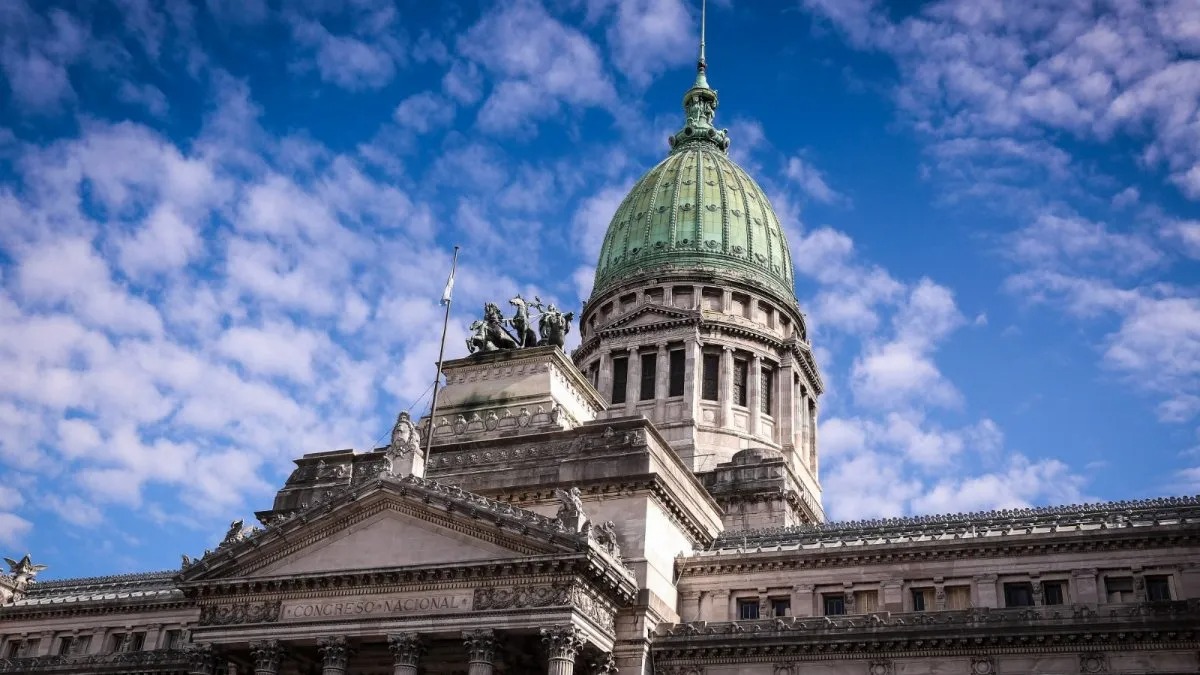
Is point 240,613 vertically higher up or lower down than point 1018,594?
lower down

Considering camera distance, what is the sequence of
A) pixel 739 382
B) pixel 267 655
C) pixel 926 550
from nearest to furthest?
pixel 267 655 < pixel 926 550 < pixel 739 382

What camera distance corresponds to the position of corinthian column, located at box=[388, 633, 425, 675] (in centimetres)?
4253

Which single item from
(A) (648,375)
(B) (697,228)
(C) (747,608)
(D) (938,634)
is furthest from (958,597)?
(B) (697,228)

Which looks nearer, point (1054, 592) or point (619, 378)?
point (1054, 592)

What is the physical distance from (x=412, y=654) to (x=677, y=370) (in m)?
38.3

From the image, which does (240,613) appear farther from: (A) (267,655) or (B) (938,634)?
Answer: (B) (938,634)

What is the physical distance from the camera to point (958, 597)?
46.1m

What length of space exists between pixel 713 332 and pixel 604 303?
30.9ft

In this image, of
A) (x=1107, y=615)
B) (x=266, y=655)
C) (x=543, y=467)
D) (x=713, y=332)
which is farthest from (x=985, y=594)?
(x=713, y=332)

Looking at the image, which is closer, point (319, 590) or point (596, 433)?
point (319, 590)

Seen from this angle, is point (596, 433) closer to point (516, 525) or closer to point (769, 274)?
point (516, 525)

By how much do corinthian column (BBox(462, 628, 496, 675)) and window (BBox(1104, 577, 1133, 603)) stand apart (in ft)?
76.7

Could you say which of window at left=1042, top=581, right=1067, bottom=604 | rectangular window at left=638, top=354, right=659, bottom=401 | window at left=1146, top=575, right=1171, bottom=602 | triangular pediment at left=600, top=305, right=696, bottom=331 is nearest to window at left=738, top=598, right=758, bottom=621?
window at left=1042, top=581, right=1067, bottom=604

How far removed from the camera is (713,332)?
78000 millimetres
